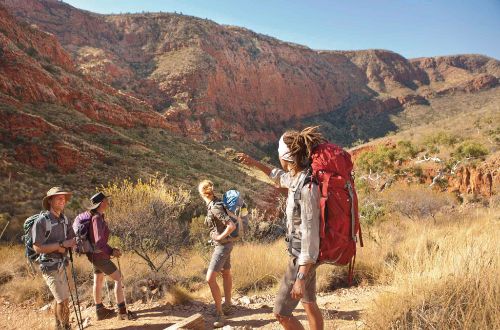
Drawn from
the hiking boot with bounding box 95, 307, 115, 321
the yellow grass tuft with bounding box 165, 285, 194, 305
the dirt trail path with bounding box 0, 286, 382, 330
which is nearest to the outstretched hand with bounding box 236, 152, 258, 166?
the dirt trail path with bounding box 0, 286, 382, 330

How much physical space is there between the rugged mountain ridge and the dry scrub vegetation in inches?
1568

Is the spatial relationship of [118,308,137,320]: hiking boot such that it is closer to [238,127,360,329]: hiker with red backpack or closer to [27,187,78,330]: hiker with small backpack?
[27,187,78,330]: hiker with small backpack

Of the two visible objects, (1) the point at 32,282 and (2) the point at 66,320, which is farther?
(1) the point at 32,282

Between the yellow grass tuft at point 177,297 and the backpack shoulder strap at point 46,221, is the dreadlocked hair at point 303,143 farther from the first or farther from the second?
the yellow grass tuft at point 177,297

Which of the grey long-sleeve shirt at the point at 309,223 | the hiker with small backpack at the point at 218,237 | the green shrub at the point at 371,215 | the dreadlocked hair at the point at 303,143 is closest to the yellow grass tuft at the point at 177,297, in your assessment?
the hiker with small backpack at the point at 218,237

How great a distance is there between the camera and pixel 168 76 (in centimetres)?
5491

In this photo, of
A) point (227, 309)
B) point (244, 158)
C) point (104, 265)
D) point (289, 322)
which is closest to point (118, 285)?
point (104, 265)

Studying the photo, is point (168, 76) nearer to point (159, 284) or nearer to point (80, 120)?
point (80, 120)

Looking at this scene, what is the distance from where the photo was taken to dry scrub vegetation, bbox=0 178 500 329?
2588mm

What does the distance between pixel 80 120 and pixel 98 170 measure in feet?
27.1

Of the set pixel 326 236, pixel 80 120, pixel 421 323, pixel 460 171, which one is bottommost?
pixel 460 171

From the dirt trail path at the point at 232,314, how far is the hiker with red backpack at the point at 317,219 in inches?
50.8

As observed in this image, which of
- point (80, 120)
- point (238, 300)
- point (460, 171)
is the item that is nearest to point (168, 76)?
point (80, 120)

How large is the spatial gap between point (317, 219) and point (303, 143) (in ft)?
1.91
